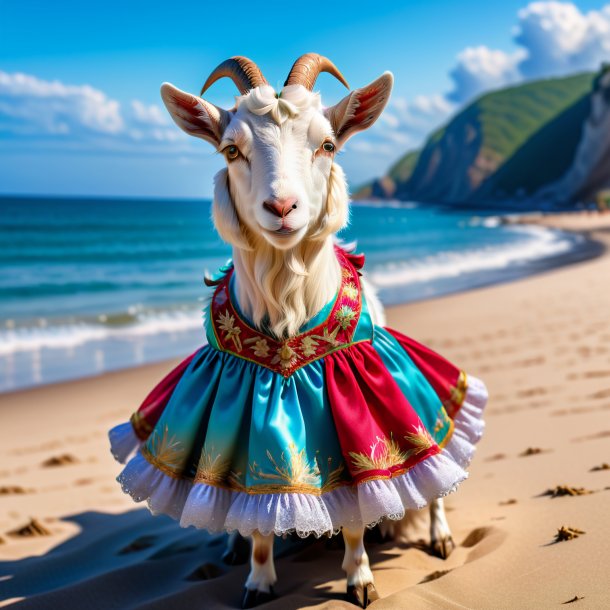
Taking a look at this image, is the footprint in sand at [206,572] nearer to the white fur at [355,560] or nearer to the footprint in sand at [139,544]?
the footprint in sand at [139,544]

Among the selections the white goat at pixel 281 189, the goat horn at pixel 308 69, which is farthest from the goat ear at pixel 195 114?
the goat horn at pixel 308 69

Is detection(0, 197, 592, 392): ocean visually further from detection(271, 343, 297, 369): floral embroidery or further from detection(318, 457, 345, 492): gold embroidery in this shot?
detection(318, 457, 345, 492): gold embroidery

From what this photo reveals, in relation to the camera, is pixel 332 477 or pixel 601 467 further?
pixel 601 467

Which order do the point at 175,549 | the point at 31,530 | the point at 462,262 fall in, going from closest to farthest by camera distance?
the point at 175,549
the point at 31,530
the point at 462,262

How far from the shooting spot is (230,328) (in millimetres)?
2744

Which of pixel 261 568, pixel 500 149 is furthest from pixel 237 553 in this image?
pixel 500 149

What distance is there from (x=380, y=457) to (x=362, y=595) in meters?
0.54

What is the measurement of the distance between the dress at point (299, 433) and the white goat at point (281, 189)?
123 millimetres

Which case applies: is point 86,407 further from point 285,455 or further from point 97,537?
point 285,455

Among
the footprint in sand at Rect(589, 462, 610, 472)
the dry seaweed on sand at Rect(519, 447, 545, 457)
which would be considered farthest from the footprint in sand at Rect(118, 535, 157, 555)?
the footprint in sand at Rect(589, 462, 610, 472)

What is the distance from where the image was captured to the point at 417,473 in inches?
103

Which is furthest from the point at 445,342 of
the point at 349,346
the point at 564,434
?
the point at 349,346

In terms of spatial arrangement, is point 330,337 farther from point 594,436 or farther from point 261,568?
point 594,436

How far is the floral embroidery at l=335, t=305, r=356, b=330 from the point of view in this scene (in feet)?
8.97
